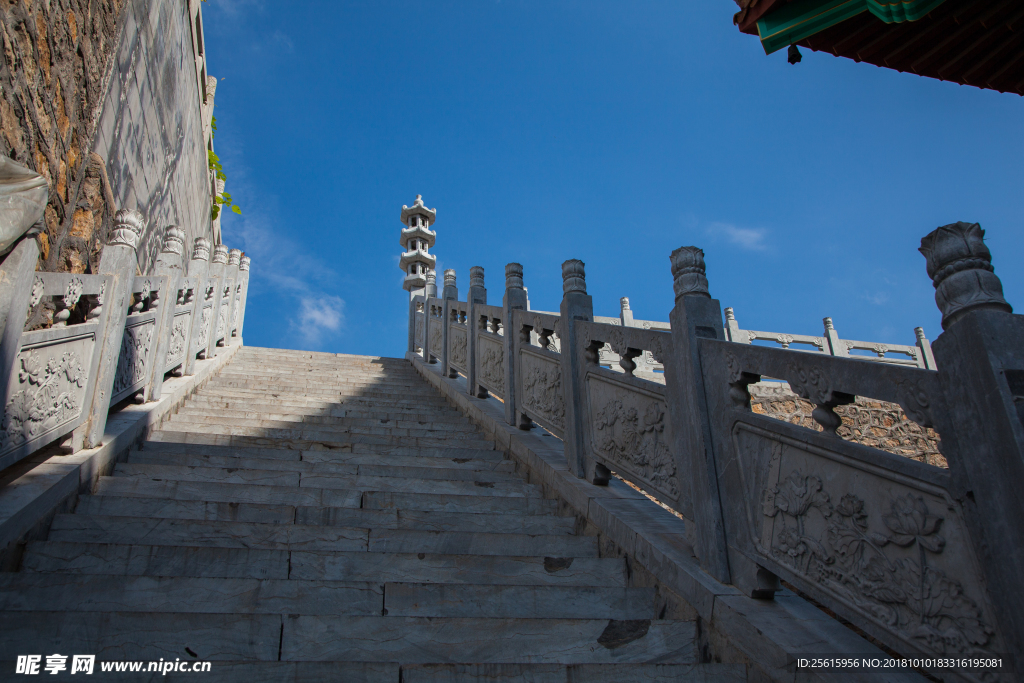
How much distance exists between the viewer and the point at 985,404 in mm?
1577

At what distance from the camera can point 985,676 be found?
1565mm

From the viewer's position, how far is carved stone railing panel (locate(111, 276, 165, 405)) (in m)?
4.19

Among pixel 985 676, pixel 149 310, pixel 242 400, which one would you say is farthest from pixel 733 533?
pixel 242 400

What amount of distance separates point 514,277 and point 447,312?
2.99 meters

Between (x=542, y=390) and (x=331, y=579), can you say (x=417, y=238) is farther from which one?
(x=331, y=579)

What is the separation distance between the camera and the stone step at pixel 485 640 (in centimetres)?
199

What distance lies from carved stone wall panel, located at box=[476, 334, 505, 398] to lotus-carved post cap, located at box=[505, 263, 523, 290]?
0.64 meters

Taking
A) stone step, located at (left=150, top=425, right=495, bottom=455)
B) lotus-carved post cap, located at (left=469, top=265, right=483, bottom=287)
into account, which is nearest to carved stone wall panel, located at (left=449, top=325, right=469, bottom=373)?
lotus-carved post cap, located at (left=469, top=265, right=483, bottom=287)

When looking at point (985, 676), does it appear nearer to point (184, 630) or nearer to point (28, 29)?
point (184, 630)

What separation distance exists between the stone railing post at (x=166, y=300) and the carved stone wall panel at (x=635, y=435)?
12.4 feet

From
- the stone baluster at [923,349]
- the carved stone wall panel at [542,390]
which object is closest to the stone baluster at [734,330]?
the stone baluster at [923,349]

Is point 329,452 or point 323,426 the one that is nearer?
point 329,452

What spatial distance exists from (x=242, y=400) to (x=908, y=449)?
10.8 meters

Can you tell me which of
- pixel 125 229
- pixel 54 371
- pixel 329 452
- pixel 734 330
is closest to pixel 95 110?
pixel 125 229
